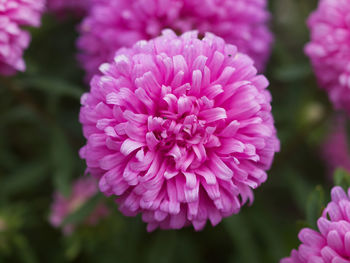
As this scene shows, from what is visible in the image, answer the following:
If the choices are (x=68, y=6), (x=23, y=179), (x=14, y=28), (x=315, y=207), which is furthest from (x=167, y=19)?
(x=23, y=179)

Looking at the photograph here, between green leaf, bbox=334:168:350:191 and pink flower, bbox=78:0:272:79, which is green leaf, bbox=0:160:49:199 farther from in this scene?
green leaf, bbox=334:168:350:191

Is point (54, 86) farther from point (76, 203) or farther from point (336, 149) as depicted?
point (336, 149)

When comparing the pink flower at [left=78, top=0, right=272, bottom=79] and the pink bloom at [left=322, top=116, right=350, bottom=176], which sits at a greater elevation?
the pink flower at [left=78, top=0, right=272, bottom=79]

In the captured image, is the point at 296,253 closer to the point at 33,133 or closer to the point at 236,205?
the point at 236,205

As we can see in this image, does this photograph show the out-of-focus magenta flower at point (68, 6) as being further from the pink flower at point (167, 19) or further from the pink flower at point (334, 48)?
the pink flower at point (334, 48)

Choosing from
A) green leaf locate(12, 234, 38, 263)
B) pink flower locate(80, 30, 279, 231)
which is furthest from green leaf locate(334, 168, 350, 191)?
green leaf locate(12, 234, 38, 263)

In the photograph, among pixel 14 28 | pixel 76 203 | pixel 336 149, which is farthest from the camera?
pixel 336 149

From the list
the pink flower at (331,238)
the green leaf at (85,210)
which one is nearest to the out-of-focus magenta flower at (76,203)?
the green leaf at (85,210)
